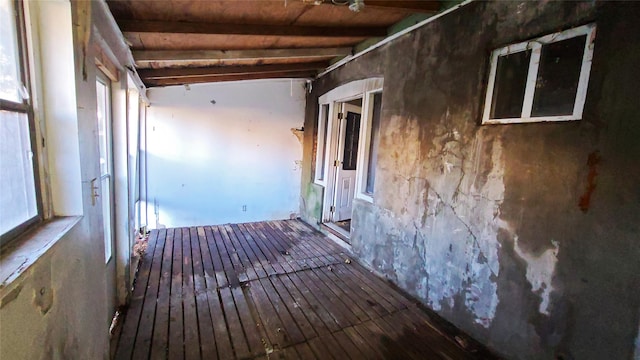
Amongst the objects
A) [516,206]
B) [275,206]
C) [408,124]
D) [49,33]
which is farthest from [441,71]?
[275,206]

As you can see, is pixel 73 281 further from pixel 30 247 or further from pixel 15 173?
pixel 15 173

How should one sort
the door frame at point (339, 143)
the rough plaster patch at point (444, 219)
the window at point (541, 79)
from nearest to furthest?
the window at point (541, 79)
the rough plaster patch at point (444, 219)
the door frame at point (339, 143)

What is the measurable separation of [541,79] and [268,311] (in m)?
2.66

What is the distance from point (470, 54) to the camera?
210cm

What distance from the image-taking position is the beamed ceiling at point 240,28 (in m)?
2.00

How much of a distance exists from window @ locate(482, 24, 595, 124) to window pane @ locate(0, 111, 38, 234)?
2580 mm

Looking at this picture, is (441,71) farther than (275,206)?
No

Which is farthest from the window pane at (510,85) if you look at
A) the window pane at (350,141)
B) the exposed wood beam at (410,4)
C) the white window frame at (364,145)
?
the window pane at (350,141)

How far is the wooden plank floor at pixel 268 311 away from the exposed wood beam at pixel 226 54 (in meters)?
2.21

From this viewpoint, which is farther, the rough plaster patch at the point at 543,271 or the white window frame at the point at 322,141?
the white window frame at the point at 322,141

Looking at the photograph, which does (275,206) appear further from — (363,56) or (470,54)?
(470,54)

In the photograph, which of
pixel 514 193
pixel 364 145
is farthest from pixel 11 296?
pixel 364 145

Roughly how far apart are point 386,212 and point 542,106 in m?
1.65

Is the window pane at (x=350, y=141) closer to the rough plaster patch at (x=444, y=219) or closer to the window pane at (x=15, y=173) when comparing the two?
the rough plaster patch at (x=444, y=219)
